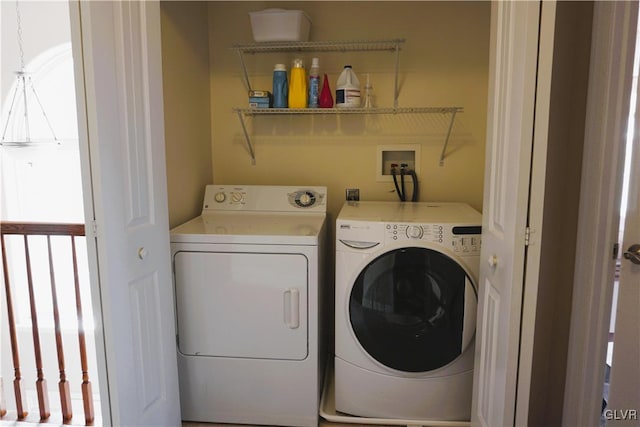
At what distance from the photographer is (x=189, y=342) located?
5.81 ft

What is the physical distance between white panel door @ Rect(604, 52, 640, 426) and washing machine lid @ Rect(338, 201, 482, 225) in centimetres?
53

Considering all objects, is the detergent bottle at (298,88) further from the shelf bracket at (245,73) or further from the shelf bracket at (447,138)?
the shelf bracket at (447,138)

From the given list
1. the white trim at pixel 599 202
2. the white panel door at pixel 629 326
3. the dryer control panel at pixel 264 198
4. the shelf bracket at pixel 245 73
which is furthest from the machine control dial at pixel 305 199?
the white panel door at pixel 629 326

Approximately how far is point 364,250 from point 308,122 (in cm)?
102

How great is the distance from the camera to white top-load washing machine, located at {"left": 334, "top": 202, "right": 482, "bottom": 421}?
5.42ft

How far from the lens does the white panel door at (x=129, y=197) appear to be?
1.16 m

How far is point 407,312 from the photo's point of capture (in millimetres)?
1695

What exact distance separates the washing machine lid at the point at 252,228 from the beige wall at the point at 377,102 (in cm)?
34

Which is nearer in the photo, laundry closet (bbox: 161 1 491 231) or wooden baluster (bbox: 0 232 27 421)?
wooden baluster (bbox: 0 232 27 421)

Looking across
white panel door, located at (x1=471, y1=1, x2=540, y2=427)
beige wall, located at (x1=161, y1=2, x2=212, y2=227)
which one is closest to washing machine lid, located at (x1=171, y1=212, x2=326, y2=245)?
beige wall, located at (x1=161, y1=2, x2=212, y2=227)

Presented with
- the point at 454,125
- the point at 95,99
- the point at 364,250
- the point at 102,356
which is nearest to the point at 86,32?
the point at 95,99

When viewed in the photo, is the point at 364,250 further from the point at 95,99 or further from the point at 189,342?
the point at 95,99

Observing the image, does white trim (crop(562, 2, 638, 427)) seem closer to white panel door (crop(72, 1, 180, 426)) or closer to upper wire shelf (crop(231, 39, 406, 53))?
upper wire shelf (crop(231, 39, 406, 53))

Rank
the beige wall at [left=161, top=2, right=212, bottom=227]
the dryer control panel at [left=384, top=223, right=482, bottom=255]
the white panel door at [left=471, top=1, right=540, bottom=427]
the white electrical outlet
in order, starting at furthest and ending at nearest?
1. the white electrical outlet
2. the beige wall at [left=161, top=2, right=212, bottom=227]
3. the dryer control panel at [left=384, top=223, right=482, bottom=255]
4. the white panel door at [left=471, top=1, right=540, bottom=427]
